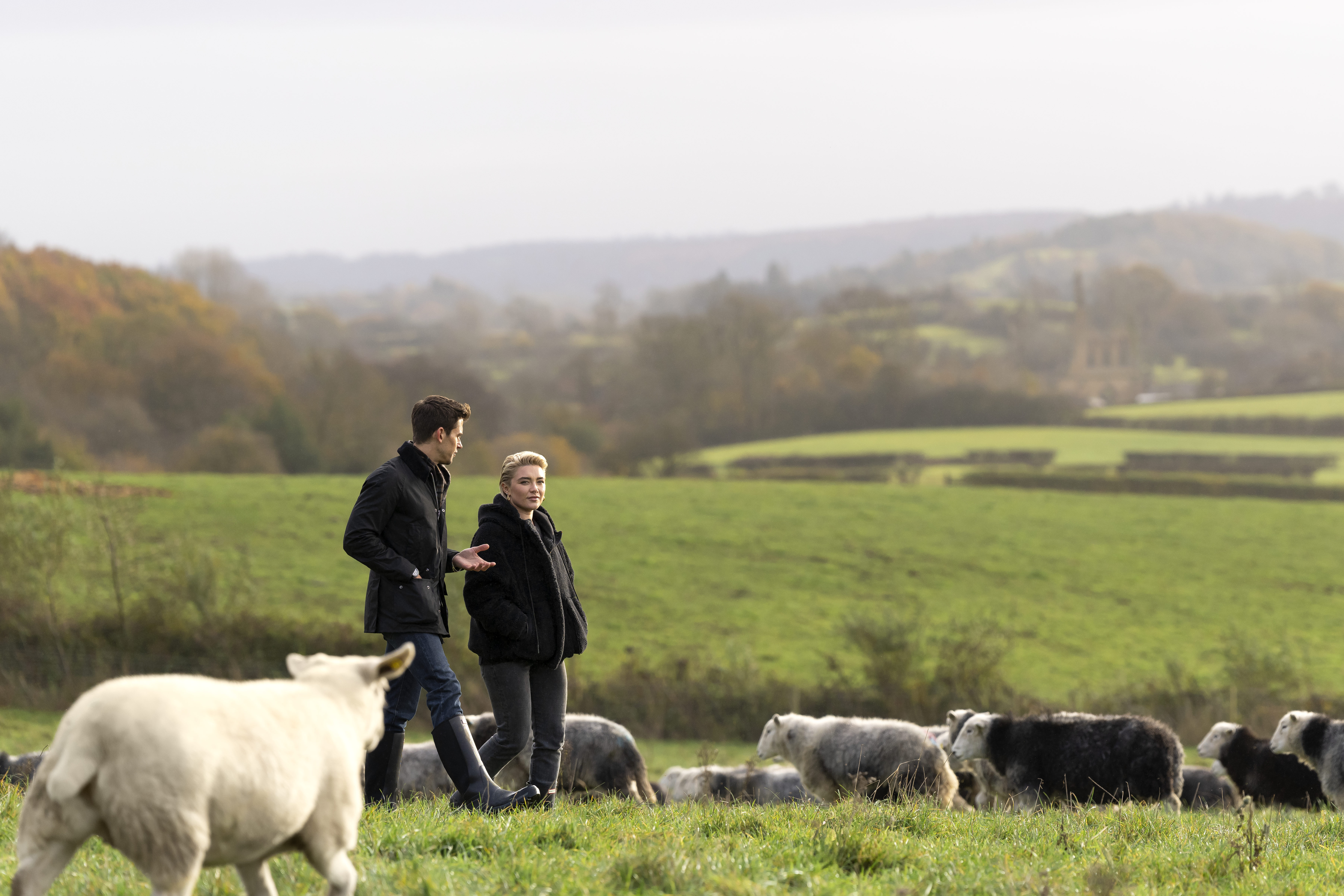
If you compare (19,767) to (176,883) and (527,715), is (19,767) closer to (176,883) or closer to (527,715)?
(527,715)

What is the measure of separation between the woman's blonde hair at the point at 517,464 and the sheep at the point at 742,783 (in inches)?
248

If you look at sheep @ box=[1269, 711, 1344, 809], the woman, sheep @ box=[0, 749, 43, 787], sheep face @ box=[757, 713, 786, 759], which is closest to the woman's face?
the woman

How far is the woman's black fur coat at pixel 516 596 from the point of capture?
748cm

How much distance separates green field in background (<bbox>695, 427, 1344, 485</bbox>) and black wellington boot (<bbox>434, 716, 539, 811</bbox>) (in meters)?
62.9

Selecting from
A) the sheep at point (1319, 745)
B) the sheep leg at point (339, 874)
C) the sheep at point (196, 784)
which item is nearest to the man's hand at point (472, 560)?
the sheep at point (196, 784)

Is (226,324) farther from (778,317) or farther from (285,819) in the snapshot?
(285,819)

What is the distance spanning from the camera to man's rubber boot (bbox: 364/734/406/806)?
25.5ft

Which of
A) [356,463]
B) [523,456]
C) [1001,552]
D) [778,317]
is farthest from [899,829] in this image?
[778,317]

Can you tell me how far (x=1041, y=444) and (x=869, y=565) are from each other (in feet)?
110

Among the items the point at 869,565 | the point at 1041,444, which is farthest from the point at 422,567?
the point at 1041,444

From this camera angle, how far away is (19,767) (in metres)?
12.9

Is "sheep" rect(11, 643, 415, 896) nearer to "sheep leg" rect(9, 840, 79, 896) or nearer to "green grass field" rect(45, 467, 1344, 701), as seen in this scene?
"sheep leg" rect(9, 840, 79, 896)

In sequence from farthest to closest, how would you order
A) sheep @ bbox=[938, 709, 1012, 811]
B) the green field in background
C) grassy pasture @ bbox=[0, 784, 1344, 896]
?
the green field in background
sheep @ bbox=[938, 709, 1012, 811]
grassy pasture @ bbox=[0, 784, 1344, 896]

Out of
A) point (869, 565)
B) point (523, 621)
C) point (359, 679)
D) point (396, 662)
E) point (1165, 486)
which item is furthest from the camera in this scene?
point (1165, 486)
